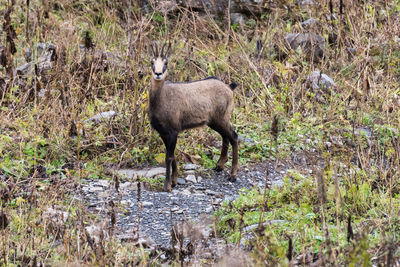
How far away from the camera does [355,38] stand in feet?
28.6

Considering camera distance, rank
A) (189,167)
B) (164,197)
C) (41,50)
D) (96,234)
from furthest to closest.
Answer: (41,50)
(189,167)
(164,197)
(96,234)

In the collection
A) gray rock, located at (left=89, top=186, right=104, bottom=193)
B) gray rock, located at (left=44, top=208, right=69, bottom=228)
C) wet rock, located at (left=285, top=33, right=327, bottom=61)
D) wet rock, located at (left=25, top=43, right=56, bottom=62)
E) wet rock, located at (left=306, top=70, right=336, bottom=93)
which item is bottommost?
gray rock, located at (left=89, top=186, right=104, bottom=193)

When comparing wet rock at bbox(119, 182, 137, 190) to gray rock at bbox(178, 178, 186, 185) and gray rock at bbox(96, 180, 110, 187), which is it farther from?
gray rock at bbox(178, 178, 186, 185)

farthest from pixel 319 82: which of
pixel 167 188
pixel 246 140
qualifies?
pixel 167 188

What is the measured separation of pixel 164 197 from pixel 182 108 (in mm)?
992

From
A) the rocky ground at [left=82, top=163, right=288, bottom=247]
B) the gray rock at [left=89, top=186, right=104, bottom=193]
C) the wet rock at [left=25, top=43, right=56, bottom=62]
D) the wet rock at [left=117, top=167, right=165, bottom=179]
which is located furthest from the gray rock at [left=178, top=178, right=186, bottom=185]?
the wet rock at [left=25, top=43, right=56, bottom=62]

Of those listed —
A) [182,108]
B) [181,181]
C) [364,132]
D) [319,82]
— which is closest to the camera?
[182,108]

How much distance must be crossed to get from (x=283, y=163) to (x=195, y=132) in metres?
1.19

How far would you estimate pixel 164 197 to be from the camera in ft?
18.8

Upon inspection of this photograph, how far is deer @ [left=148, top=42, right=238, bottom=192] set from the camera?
5.93 m

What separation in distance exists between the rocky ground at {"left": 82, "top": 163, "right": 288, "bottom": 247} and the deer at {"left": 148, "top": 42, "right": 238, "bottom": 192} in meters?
0.17

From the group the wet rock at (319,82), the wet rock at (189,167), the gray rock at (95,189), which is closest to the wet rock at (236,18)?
the wet rock at (319,82)

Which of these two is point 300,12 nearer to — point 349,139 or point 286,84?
point 286,84

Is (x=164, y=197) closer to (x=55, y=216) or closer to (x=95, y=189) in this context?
(x=95, y=189)
